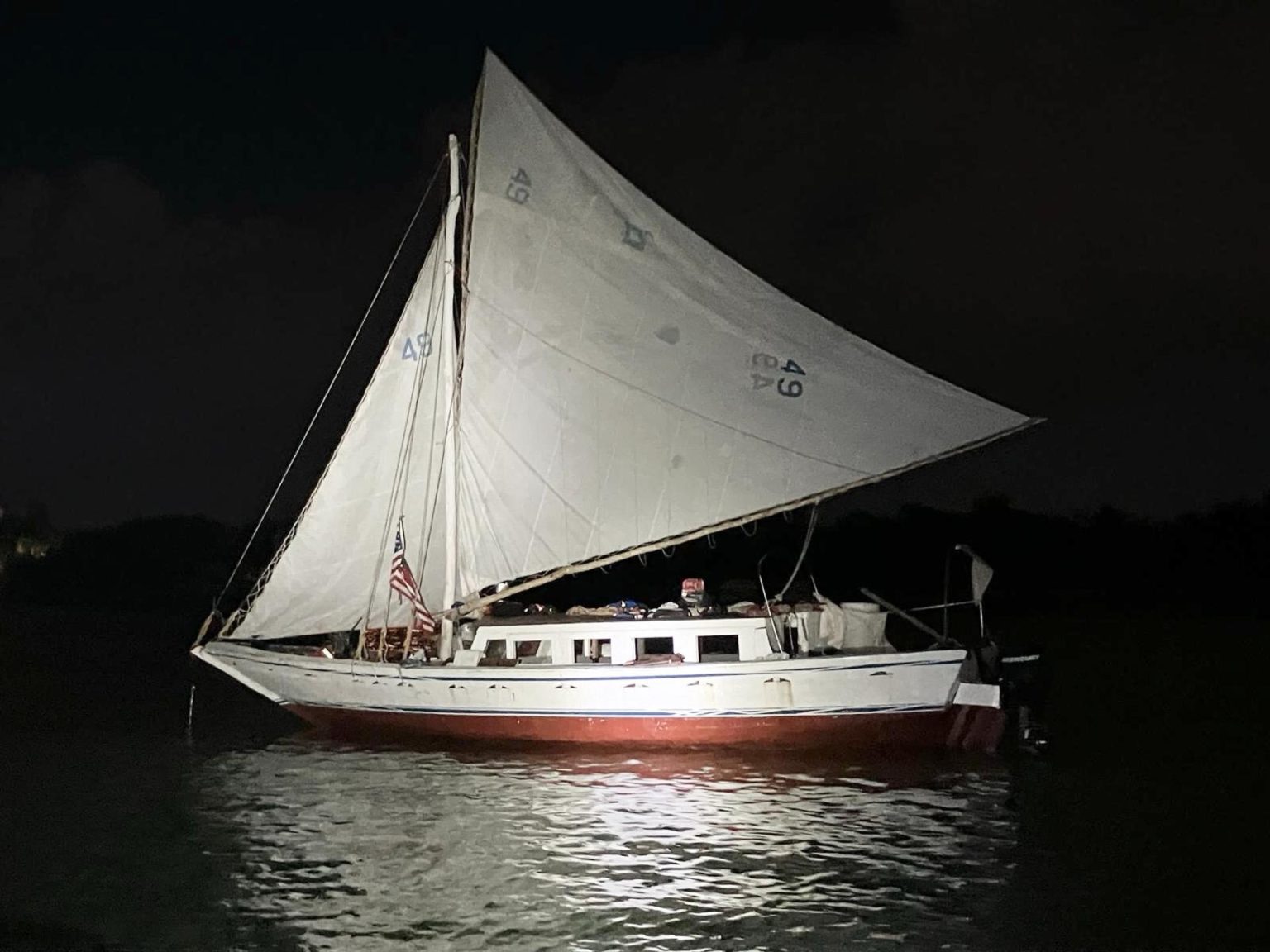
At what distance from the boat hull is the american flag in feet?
3.48

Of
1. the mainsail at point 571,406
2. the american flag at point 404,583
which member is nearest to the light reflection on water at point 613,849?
the american flag at point 404,583

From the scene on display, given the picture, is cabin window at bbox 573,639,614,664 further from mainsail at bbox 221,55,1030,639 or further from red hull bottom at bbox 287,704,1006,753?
mainsail at bbox 221,55,1030,639

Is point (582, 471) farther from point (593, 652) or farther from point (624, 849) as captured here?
point (624, 849)

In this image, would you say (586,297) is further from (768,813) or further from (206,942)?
Answer: (206,942)

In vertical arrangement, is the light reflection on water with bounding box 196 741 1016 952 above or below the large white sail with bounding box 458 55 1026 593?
below

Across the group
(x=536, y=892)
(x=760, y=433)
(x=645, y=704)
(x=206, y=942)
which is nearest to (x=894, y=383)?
(x=760, y=433)

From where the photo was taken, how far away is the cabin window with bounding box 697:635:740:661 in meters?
25.3

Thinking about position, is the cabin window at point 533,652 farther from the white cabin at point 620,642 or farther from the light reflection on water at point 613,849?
the light reflection on water at point 613,849

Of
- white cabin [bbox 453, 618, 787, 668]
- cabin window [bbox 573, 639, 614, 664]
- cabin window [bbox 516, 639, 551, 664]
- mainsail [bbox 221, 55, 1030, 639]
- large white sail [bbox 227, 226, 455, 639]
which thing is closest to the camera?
white cabin [bbox 453, 618, 787, 668]

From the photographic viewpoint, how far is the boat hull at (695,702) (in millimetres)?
24391

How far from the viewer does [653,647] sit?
26688 mm

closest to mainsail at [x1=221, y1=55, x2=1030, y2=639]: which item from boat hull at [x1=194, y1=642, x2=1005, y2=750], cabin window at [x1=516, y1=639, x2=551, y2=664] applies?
cabin window at [x1=516, y1=639, x2=551, y2=664]

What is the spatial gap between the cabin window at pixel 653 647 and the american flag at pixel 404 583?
4520 mm

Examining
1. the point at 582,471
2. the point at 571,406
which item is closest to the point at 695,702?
the point at 582,471
